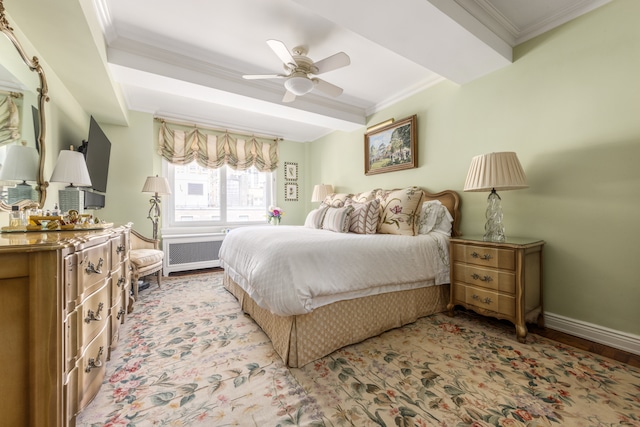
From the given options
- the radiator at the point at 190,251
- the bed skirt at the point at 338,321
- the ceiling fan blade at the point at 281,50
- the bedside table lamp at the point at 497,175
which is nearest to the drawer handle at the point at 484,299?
the bed skirt at the point at 338,321

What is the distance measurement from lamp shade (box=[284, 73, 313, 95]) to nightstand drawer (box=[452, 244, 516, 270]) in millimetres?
2059

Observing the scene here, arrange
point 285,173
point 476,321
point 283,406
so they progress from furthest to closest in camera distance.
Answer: point 285,173 < point 476,321 < point 283,406

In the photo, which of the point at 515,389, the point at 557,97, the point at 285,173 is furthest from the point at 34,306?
the point at 285,173

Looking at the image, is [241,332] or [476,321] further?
[476,321]

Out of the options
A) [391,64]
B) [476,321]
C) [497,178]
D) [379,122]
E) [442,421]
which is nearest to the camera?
[442,421]

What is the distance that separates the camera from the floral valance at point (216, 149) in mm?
4152

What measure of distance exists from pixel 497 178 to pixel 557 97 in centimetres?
89

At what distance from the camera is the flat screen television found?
8.71 feet

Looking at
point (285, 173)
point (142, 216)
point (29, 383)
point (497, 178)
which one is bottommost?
point (29, 383)

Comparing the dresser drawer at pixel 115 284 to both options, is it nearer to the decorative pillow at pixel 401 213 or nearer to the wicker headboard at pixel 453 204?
the decorative pillow at pixel 401 213

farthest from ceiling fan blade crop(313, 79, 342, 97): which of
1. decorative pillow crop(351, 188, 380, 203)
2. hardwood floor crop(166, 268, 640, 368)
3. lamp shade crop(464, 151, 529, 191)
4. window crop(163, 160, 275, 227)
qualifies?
window crop(163, 160, 275, 227)

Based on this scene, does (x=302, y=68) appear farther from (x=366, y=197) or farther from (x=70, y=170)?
(x=70, y=170)

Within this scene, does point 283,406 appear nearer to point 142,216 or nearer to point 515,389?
point 515,389

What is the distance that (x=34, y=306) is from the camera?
0.88 metres
